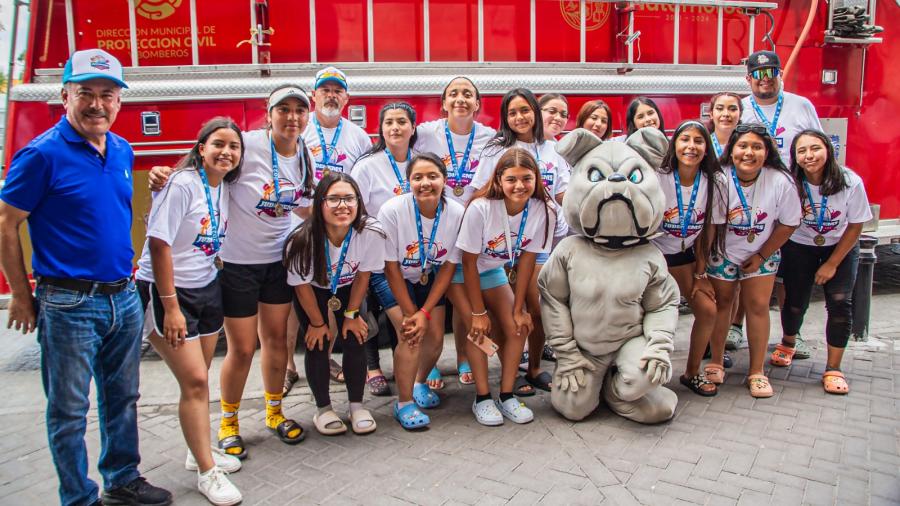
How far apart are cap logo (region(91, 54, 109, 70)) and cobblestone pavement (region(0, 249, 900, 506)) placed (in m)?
1.98

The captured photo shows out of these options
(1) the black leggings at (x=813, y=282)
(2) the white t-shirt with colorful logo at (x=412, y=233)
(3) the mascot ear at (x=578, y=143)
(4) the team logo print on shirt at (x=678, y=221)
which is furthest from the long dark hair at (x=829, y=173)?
(2) the white t-shirt with colorful logo at (x=412, y=233)

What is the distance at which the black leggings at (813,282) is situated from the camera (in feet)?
14.1

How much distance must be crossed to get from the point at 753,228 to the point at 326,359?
2754 millimetres

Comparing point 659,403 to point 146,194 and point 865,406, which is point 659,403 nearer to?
point 865,406

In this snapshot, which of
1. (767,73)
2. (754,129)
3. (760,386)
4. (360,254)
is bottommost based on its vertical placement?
(760,386)

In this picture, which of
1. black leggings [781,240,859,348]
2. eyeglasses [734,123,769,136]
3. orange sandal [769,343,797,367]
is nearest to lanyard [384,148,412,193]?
eyeglasses [734,123,769,136]

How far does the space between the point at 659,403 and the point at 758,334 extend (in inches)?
40.2

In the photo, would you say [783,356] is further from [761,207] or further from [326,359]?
[326,359]

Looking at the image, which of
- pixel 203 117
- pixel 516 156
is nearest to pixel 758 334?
A: pixel 516 156

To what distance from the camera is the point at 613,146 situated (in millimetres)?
3775

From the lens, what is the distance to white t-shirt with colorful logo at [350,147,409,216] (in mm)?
4184

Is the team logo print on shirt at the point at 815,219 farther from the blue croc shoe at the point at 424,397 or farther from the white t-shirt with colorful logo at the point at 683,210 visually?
the blue croc shoe at the point at 424,397

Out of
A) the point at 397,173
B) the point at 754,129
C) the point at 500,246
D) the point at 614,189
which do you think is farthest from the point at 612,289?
the point at 397,173

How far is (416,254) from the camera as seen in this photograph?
3814 millimetres
